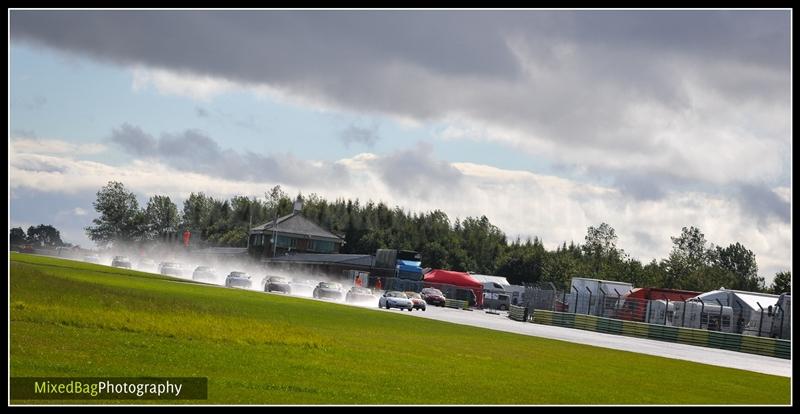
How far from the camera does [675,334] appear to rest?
2304 inches

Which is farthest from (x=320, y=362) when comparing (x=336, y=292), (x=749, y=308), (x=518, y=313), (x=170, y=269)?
(x=170, y=269)

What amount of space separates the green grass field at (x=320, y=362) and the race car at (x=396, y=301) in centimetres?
3169

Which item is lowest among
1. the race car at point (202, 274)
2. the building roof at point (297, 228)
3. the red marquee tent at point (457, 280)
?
the red marquee tent at point (457, 280)

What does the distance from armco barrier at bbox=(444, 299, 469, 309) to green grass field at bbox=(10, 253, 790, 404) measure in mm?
54860

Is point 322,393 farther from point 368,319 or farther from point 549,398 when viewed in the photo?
point 368,319

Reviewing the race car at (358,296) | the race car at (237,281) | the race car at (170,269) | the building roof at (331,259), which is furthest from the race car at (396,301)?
the race car at (170,269)

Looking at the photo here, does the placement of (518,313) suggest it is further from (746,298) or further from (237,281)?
(237,281)

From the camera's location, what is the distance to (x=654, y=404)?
856 inches

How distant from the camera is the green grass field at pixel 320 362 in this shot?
19.8 m

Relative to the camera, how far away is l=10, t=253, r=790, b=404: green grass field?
19.8m

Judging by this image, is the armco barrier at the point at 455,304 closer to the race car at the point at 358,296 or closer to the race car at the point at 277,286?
the race car at the point at 277,286

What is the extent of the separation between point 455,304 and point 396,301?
25090 mm

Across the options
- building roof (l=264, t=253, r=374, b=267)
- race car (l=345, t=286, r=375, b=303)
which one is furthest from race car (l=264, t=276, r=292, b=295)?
building roof (l=264, t=253, r=374, b=267)
